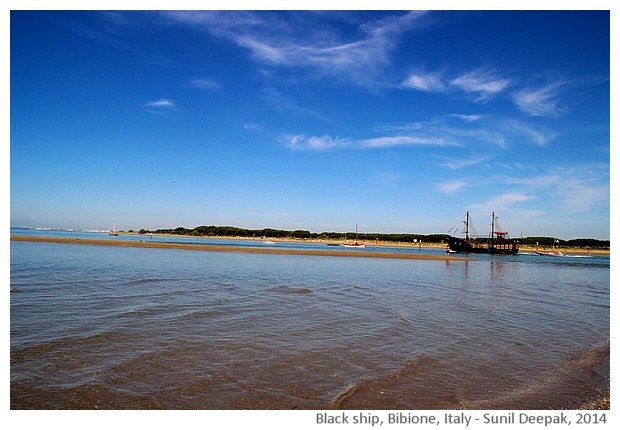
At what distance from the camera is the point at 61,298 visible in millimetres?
12938

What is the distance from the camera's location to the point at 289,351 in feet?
27.5

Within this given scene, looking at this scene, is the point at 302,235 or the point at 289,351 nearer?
the point at 289,351

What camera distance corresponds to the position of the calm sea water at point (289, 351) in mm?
6094

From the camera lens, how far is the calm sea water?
609cm

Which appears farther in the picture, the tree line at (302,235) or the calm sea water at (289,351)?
the tree line at (302,235)

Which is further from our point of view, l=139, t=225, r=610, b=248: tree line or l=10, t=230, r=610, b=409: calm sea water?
l=139, t=225, r=610, b=248: tree line

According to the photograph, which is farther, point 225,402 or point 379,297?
point 379,297
